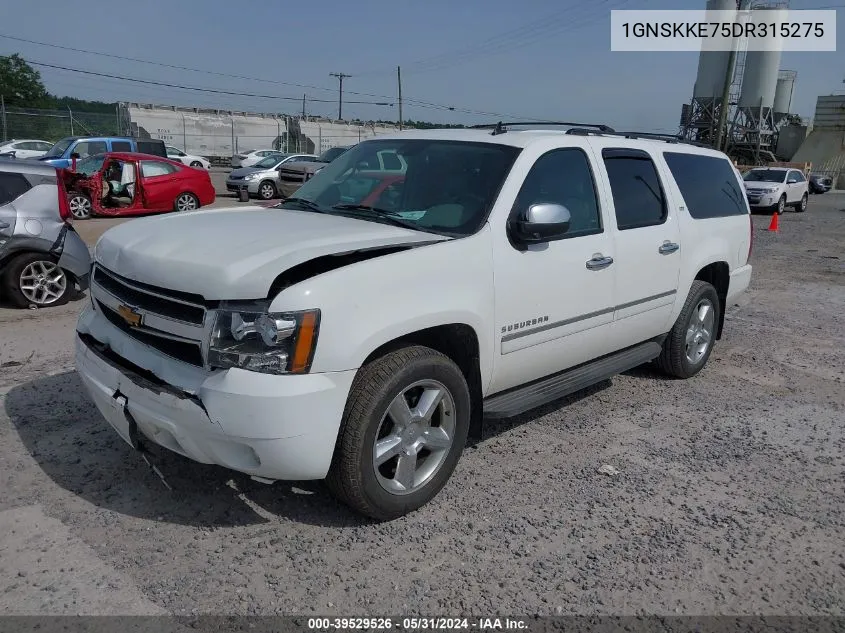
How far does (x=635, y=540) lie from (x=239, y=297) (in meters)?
2.18

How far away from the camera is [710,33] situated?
51.8 meters

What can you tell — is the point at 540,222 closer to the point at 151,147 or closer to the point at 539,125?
the point at 539,125

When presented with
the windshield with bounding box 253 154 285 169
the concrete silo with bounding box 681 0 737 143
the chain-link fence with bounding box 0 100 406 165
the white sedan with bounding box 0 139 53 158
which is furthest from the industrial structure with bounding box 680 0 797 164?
the white sedan with bounding box 0 139 53 158

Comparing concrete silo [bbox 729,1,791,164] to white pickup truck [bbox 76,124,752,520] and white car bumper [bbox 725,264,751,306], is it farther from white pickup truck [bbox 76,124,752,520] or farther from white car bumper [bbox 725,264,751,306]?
white pickup truck [bbox 76,124,752,520]

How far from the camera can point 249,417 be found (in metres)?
2.72

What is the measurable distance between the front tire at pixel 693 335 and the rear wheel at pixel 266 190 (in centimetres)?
1714

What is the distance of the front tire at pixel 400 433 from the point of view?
9.84 ft

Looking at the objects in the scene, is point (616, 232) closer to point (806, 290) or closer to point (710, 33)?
point (806, 290)

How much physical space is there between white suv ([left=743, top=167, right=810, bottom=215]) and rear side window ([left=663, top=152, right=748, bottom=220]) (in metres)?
18.1

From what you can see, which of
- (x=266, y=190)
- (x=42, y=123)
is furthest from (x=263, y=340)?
(x=42, y=123)

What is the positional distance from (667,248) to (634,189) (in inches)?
20.5

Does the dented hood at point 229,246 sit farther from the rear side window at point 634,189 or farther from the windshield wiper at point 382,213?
the rear side window at point 634,189

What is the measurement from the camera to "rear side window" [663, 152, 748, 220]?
523 cm

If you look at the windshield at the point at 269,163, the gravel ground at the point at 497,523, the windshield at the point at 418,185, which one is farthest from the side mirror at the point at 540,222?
the windshield at the point at 269,163
